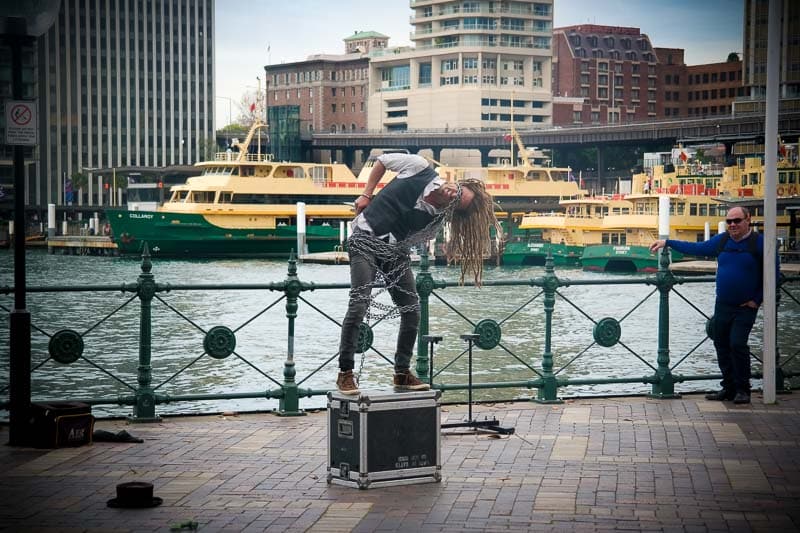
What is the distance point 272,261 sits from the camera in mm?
67375

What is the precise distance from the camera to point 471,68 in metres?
132

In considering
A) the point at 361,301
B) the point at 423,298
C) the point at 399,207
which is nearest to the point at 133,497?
the point at 361,301

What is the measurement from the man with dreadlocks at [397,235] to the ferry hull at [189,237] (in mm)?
59286

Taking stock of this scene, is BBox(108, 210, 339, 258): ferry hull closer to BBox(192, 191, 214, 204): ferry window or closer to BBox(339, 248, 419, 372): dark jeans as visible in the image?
BBox(192, 191, 214, 204): ferry window

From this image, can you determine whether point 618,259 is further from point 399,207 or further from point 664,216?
point 399,207

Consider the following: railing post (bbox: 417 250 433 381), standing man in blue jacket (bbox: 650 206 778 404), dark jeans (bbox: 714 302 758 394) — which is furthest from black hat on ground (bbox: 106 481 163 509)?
dark jeans (bbox: 714 302 758 394)

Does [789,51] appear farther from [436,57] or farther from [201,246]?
[201,246]

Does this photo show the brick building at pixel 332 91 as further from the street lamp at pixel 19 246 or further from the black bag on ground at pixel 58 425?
the black bag on ground at pixel 58 425

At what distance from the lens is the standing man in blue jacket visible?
32.4 ft

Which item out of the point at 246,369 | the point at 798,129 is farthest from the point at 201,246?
the point at 246,369

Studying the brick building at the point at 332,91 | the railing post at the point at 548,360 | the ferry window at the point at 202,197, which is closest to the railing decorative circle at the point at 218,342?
the railing post at the point at 548,360

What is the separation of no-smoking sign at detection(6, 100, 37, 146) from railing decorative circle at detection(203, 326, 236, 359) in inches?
90.6

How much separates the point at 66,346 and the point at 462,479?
149 inches

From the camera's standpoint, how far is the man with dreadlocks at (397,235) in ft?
24.7
